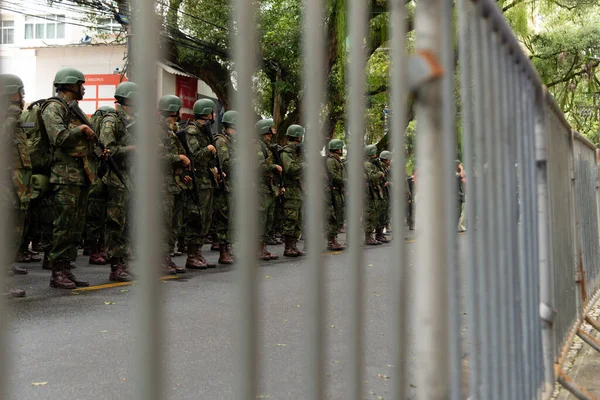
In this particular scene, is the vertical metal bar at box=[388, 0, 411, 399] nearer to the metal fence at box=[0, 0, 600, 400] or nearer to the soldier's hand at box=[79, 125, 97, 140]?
the metal fence at box=[0, 0, 600, 400]

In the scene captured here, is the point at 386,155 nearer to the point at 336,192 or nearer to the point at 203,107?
the point at 336,192

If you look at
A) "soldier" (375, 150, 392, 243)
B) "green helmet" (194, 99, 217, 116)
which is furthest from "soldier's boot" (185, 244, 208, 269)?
"soldier" (375, 150, 392, 243)

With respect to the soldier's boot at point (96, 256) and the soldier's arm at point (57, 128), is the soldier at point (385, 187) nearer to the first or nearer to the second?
the soldier's arm at point (57, 128)

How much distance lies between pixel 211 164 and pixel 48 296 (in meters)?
3.11

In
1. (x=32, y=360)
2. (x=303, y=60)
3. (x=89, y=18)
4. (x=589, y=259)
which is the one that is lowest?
(x=32, y=360)

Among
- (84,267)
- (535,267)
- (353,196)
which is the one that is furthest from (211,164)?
(353,196)

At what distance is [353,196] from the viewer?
128 cm

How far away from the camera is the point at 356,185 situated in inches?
50.1

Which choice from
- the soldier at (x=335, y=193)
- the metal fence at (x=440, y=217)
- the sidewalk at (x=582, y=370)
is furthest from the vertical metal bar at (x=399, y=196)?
the sidewalk at (x=582, y=370)

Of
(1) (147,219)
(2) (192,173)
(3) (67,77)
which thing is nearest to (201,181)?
(2) (192,173)

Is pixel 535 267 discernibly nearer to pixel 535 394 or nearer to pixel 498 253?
pixel 535 394

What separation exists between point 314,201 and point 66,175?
6.09 meters

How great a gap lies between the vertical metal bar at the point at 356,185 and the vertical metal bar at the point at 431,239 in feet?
0.72

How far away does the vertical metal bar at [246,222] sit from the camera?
957 millimetres
